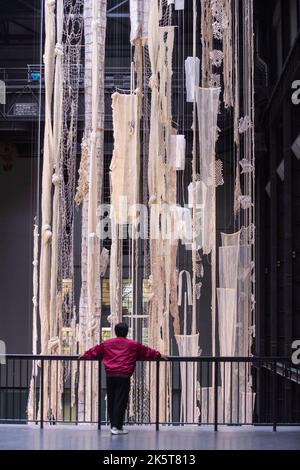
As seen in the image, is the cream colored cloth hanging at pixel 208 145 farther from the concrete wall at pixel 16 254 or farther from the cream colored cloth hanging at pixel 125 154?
the concrete wall at pixel 16 254

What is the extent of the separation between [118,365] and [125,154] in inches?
129

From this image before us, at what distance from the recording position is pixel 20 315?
19.5 m

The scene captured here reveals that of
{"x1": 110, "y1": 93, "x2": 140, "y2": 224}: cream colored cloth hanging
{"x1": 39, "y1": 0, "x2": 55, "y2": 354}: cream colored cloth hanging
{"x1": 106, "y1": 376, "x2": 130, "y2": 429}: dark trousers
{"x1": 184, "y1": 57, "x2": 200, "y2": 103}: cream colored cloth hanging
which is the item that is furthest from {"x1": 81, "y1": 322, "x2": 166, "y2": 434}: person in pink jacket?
{"x1": 184, "y1": 57, "x2": 200, "y2": 103}: cream colored cloth hanging

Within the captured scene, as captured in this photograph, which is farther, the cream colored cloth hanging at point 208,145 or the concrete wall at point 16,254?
the concrete wall at point 16,254

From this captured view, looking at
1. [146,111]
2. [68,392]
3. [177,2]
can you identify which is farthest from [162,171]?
[68,392]

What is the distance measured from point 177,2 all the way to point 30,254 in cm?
1046

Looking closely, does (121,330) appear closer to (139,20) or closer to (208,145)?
(208,145)

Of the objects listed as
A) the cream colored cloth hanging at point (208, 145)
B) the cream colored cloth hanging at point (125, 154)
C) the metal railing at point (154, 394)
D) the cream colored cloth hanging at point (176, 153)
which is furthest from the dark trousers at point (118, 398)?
the cream colored cloth hanging at point (176, 153)

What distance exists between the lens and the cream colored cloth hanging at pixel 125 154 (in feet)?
32.5

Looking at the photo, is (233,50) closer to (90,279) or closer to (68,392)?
(90,279)

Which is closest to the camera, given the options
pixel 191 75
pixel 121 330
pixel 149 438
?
pixel 149 438

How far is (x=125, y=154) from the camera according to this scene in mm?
10023

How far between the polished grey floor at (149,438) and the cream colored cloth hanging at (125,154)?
9.77ft

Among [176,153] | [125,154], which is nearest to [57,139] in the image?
[125,154]
